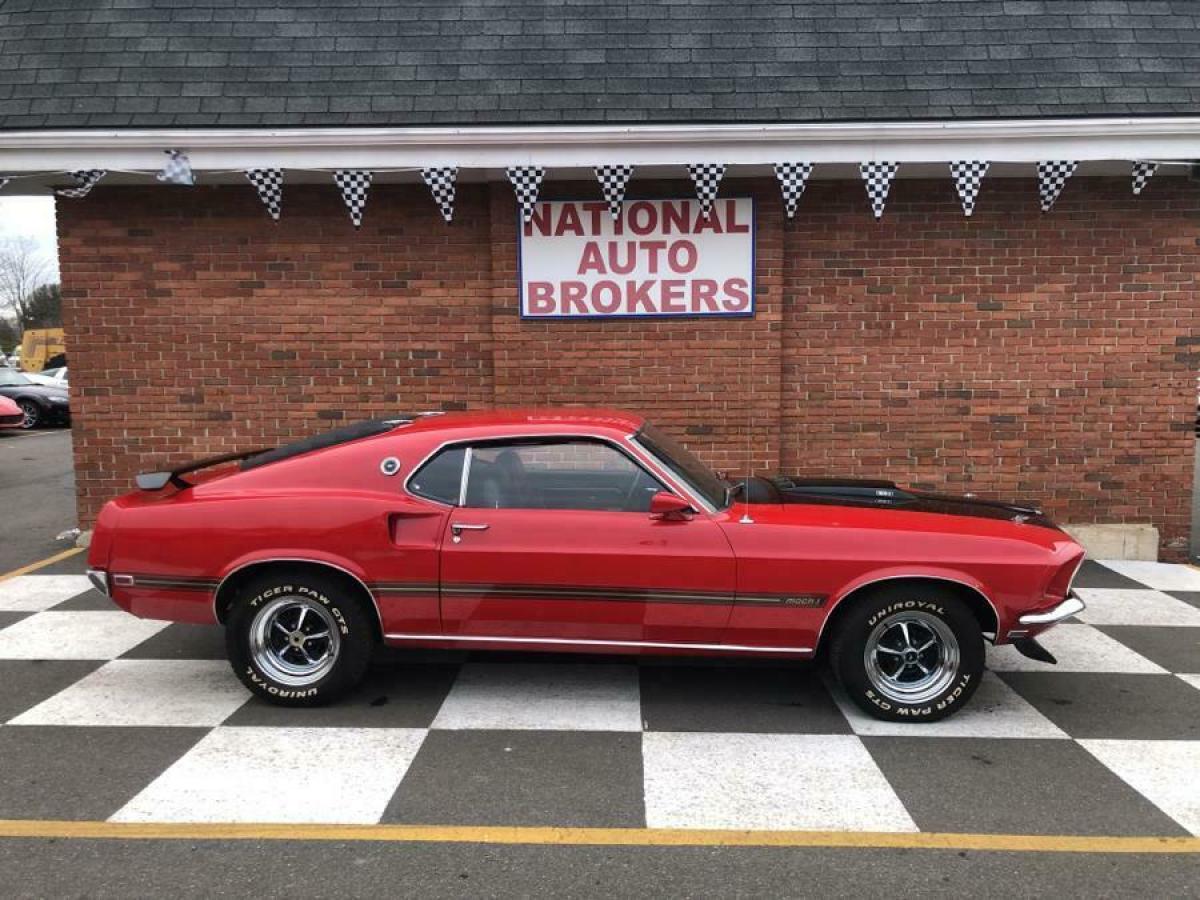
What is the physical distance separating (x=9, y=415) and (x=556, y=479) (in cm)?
1644

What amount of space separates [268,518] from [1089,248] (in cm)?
672

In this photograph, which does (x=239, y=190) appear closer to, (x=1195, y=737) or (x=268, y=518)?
(x=268, y=518)

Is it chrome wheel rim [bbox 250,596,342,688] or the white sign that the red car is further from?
the white sign

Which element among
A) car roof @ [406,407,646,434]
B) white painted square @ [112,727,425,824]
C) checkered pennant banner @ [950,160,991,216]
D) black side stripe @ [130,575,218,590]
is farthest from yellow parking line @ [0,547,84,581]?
checkered pennant banner @ [950,160,991,216]

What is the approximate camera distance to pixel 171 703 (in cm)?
433

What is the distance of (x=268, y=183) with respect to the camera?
664 centimetres

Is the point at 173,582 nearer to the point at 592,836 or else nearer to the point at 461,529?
the point at 461,529

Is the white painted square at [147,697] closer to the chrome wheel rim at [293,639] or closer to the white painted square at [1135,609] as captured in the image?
the chrome wheel rim at [293,639]

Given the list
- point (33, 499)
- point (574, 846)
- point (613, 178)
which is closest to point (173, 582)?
point (574, 846)

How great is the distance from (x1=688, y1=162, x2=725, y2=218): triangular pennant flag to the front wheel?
3701 millimetres

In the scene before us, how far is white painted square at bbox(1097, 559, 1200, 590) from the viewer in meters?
6.65

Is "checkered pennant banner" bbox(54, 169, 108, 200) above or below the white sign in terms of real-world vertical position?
above

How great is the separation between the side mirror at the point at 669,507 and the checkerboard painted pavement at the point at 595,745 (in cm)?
97

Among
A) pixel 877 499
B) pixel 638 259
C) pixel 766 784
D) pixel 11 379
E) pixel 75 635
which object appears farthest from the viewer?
pixel 11 379
